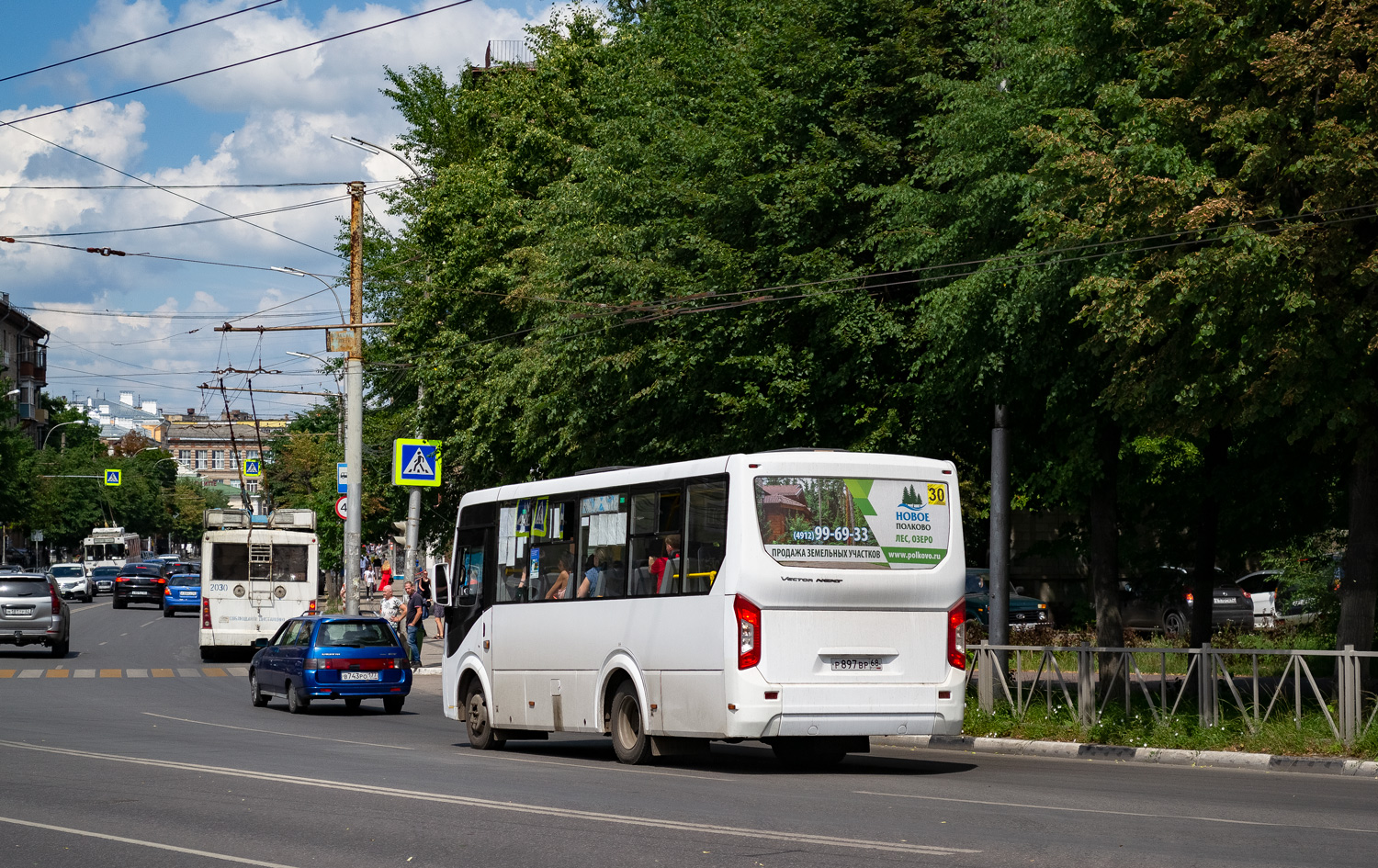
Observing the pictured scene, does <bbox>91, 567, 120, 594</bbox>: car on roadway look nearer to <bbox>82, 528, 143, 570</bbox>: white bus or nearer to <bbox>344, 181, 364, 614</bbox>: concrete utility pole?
<bbox>82, 528, 143, 570</bbox>: white bus

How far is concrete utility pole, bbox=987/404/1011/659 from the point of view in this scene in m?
19.7

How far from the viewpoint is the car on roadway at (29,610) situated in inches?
1359

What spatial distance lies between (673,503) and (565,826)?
206 inches

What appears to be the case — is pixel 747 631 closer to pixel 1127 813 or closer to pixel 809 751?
pixel 809 751

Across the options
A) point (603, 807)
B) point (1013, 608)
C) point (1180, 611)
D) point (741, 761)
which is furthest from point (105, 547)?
point (603, 807)

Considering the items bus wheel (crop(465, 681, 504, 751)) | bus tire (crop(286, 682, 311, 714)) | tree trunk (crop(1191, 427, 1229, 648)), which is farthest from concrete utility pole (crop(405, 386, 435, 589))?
tree trunk (crop(1191, 427, 1229, 648))

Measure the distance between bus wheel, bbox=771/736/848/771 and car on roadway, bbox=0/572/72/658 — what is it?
945 inches

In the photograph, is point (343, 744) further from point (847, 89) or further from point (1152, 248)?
point (847, 89)

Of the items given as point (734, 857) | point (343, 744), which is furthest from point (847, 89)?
point (734, 857)

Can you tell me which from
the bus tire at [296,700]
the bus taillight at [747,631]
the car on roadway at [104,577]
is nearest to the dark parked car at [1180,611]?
the bus tire at [296,700]

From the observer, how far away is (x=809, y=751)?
15.5 m

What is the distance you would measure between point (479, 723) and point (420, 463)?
14.7 metres

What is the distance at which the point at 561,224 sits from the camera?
2945cm

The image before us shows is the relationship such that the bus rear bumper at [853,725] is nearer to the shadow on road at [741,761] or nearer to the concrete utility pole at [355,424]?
the shadow on road at [741,761]
